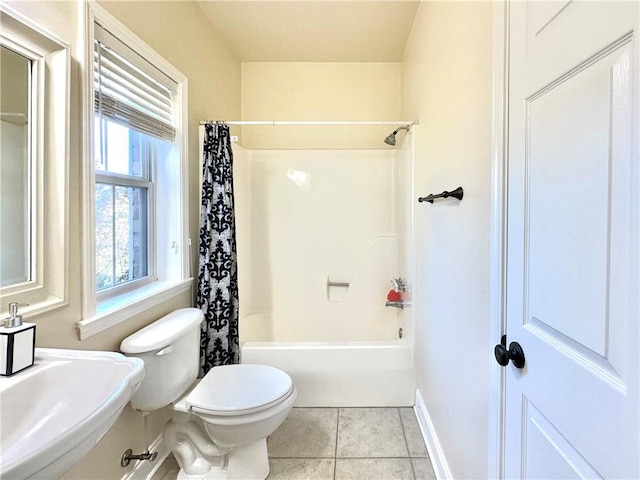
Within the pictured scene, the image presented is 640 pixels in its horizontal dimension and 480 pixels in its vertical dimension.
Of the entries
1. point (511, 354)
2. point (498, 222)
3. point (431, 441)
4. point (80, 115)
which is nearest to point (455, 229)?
point (498, 222)

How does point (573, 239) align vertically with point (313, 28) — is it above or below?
below

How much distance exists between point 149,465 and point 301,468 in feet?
2.33

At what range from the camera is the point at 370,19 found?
6.79 ft

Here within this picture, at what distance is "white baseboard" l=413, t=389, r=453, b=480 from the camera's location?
4.62 ft

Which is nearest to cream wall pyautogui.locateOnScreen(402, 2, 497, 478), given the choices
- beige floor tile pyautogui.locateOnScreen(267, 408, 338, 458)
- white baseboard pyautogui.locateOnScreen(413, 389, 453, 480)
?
white baseboard pyautogui.locateOnScreen(413, 389, 453, 480)

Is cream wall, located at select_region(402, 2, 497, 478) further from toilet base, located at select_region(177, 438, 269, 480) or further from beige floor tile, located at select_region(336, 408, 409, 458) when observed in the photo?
toilet base, located at select_region(177, 438, 269, 480)

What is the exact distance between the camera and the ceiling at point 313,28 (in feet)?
6.40

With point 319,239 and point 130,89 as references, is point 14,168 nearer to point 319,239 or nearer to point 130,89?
A: point 130,89

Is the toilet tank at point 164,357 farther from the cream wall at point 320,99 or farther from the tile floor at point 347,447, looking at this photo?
the cream wall at point 320,99

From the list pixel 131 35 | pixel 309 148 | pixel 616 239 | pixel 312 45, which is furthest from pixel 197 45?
pixel 616 239

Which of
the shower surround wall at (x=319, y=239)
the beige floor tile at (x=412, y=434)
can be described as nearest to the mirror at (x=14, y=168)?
the shower surround wall at (x=319, y=239)

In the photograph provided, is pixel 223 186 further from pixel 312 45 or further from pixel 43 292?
pixel 312 45

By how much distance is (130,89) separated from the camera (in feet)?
4.66

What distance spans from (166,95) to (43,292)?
3.78 ft
